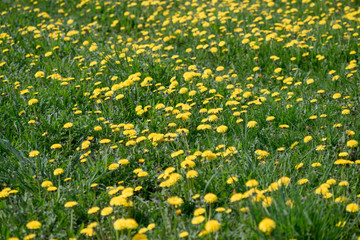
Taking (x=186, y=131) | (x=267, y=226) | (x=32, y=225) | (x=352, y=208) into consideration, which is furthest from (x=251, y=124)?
(x=32, y=225)

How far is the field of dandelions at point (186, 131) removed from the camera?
8.47 feet

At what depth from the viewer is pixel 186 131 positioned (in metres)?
3.47

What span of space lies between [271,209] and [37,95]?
3.27 metres

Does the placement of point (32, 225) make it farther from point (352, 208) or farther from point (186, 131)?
point (352, 208)

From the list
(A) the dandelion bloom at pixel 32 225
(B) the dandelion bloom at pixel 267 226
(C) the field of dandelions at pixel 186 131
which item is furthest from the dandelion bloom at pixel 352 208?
(A) the dandelion bloom at pixel 32 225

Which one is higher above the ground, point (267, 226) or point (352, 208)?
point (267, 226)

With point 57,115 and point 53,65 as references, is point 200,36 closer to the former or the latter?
point 53,65

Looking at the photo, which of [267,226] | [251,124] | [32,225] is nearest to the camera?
[267,226]

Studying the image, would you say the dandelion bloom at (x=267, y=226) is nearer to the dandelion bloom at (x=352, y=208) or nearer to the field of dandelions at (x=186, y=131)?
the field of dandelions at (x=186, y=131)

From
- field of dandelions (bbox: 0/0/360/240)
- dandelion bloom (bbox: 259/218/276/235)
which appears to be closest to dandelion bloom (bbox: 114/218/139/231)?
field of dandelions (bbox: 0/0/360/240)

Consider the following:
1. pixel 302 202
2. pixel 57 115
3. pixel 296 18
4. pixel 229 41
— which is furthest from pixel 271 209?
pixel 296 18

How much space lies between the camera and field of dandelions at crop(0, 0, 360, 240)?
8.47ft

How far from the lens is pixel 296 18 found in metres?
6.92

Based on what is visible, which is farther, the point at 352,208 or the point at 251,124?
the point at 251,124
